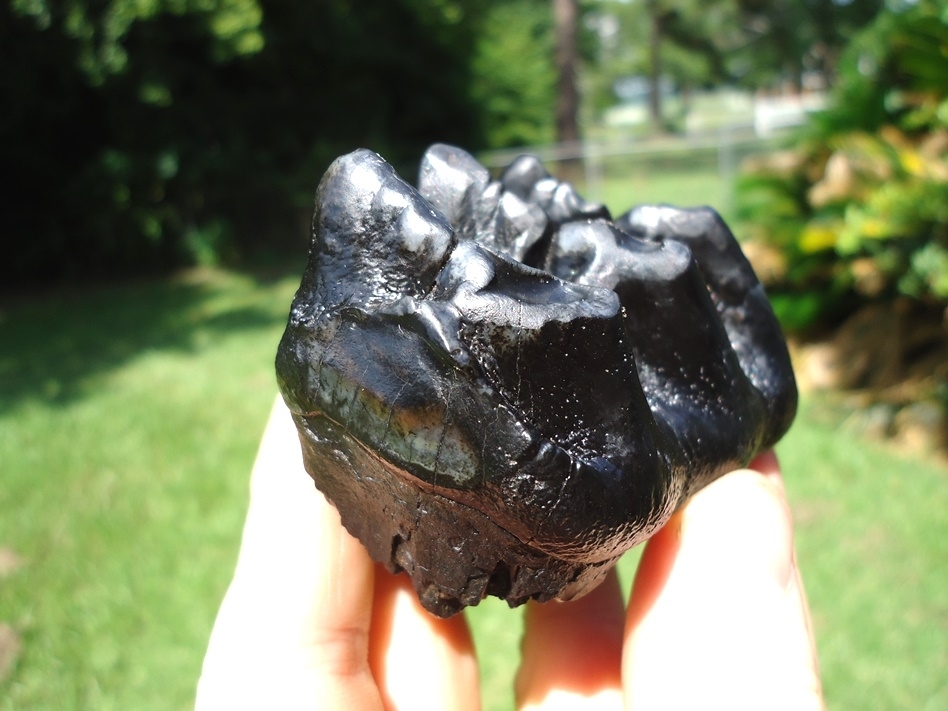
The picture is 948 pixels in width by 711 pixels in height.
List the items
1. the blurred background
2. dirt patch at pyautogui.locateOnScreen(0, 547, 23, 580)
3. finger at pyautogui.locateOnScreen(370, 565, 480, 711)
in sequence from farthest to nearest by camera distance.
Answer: dirt patch at pyautogui.locateOnScreen(0, 547, 23, 580) → the blurred background → finger at pyautogui.locateOnScreen(370, 565, 480, 711)

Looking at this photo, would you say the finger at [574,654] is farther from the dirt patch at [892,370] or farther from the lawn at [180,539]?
the dirt patch at [892,370]

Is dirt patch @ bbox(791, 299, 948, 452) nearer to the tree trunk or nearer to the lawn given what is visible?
Answer: the lawn

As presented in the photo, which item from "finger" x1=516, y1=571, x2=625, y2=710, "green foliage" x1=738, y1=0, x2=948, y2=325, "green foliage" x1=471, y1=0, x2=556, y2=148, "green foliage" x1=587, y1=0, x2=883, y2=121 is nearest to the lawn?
"green foliage" x1=738, y1=0, x2=948, y2=325

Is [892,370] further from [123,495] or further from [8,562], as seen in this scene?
[8,562]

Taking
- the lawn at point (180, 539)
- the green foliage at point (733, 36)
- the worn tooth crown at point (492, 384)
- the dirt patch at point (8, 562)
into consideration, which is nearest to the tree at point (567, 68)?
the lawn at point (180, 539)

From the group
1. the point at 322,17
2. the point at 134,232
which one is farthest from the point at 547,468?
the point at 322,17

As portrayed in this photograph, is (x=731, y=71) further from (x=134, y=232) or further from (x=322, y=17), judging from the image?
(x=134, y=232)
